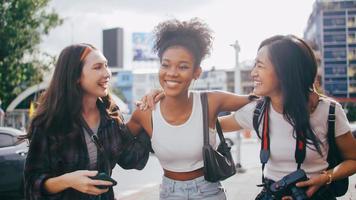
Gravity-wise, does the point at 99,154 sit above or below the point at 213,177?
above

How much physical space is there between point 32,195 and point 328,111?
1.77m

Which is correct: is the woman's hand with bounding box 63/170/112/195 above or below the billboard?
below

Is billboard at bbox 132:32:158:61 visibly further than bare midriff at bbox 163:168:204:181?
Yes

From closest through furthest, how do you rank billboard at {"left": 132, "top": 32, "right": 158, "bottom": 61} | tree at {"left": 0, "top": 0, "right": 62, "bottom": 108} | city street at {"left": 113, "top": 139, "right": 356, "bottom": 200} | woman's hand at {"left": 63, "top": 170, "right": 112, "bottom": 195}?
woman's hand at {"left": 63, "top": 170, "right": 112, "bottom": 195}
city street at {"left": 113, "top": 139, "right": 356, "bottom": 200}
tree at {"left": 0, "top": 0, "right": 62, "bottom": 108}
billboard at {"left": 132, "top": 32, "right": 158, "bottom": 61}

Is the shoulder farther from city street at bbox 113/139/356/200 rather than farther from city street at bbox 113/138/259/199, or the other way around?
city street at bbox 113/138/259/199

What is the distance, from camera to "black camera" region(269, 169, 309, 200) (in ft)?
7.79

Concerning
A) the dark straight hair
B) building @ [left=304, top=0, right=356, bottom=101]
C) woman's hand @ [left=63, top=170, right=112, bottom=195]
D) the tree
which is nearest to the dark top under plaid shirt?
woman's hand @ [left=63, top=170, right=112, bottom=195]

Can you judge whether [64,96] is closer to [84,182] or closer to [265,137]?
[84,182]

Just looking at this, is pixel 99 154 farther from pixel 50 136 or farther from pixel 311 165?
pixel 311 165

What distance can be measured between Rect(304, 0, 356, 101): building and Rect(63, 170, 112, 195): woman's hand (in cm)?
3948

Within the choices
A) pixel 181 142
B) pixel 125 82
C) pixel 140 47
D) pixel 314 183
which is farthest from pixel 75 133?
pixel 125 82

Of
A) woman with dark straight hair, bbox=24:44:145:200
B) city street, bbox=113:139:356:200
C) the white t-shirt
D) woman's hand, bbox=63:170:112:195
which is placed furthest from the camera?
city street, bbox=113:139:356:200

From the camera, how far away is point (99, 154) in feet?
8.63

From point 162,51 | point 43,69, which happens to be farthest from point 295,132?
point 43,69
